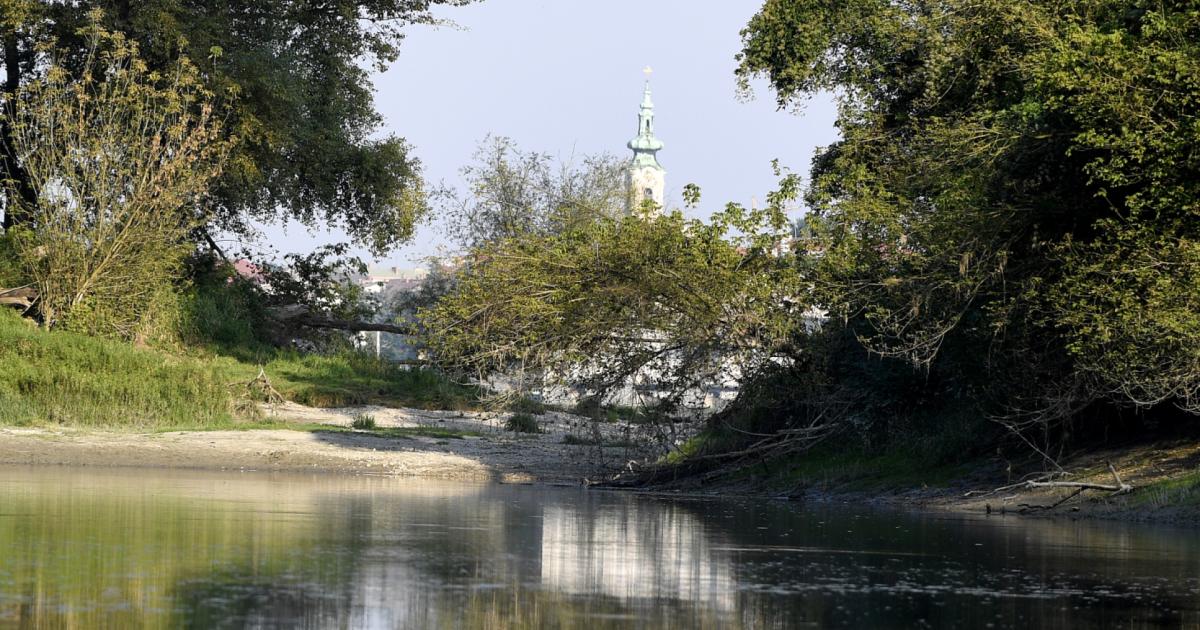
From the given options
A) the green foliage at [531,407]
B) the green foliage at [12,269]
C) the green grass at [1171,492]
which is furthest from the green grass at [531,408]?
the green grass at [1171,492]

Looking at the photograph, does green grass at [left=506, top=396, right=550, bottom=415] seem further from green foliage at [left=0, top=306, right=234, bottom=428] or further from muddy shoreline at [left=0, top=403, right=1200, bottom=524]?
green foliage at [left=0, top=306, right=234, bottom=428]

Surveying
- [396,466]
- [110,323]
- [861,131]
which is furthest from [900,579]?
[110,323]

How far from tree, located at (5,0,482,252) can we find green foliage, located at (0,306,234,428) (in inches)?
366

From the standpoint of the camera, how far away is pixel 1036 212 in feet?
63.7

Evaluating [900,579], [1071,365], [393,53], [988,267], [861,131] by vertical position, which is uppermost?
[393,53]

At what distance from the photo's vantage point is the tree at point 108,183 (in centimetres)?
3275

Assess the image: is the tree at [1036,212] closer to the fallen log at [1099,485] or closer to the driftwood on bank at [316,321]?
the fallen log at [1099,485]

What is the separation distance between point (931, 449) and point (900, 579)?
34.9 ft

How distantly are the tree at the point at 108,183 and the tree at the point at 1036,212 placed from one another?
49.3ft

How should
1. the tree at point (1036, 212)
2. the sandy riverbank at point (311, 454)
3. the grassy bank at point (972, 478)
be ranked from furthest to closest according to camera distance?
the sandy riverbank at point (311, 454), the grassy bank at point (972, 478), the tree at point (1036, 212)

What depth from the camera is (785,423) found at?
23.5 m

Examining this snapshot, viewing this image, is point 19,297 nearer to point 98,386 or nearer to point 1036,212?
point 98,386

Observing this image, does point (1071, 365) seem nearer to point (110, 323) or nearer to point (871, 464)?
point (871, 464)

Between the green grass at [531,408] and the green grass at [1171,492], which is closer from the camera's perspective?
the green grass at [1171,492]
